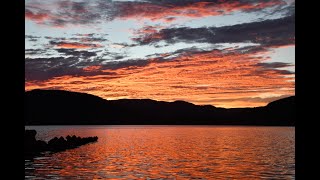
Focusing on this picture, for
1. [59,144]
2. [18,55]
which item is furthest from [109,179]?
[59,144]

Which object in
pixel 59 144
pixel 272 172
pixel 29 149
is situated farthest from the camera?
pixel 59 144

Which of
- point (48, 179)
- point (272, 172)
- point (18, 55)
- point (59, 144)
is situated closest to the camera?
point (18, 55)

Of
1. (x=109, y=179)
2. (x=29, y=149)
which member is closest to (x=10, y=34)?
(x=109, y=179)
